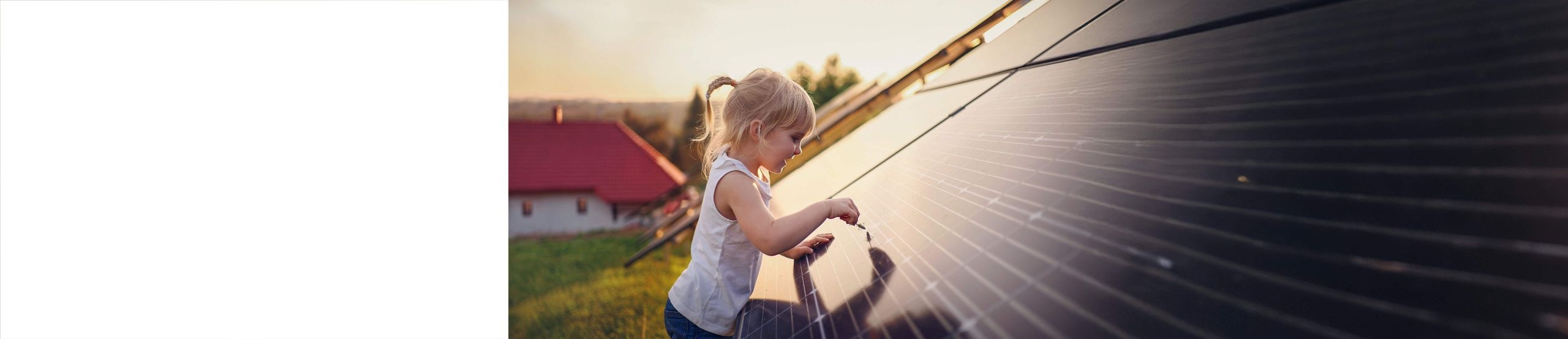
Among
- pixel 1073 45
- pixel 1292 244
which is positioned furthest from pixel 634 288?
pixel 1292 244

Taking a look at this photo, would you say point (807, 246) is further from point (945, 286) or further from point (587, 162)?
point (587, 162)

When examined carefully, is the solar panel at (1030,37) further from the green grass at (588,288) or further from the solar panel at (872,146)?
the green grass at (588,288)

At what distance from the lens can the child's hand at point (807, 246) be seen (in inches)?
47.4

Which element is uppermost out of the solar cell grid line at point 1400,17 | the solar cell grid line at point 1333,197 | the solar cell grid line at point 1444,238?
the solar cell grid line at point 1400,17

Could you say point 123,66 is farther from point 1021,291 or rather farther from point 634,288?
point 1021,291

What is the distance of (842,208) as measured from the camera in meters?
1.07

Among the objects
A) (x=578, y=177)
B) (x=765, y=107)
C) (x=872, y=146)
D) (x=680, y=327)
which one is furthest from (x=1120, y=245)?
(x=578, y=177)

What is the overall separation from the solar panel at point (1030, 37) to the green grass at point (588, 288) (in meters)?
1.17

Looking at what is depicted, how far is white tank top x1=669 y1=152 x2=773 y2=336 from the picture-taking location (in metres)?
1.20

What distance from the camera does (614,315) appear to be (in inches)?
114

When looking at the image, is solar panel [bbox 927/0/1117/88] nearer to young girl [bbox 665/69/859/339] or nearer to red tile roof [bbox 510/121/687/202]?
young girl [bbox 665/69/859/339]

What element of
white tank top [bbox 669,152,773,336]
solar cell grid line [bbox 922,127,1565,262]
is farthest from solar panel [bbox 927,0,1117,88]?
solar cell grid line [bbox 922,127,1565,262]

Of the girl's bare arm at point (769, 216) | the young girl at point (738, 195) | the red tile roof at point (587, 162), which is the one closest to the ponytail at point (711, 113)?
the young girl at point (738, 195)

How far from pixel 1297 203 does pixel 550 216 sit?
5.19 m
